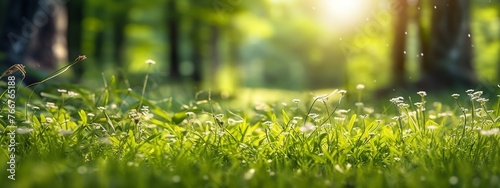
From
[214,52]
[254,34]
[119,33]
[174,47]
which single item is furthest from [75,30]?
[254,34]

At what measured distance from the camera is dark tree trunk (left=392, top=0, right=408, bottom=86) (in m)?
14.6

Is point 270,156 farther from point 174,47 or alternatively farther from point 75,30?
point 174,47

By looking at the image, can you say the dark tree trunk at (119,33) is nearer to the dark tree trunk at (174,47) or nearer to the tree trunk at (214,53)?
the dark tree trunk at (174,47)

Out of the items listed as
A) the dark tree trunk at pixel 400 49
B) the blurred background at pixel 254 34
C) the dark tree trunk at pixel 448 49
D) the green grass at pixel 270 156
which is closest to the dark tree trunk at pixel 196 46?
the blurred background at pixel 254 34

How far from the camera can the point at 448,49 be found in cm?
1358

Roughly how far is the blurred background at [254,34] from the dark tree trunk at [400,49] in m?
0.02

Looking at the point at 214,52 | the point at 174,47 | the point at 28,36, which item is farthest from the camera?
the point at 214,52

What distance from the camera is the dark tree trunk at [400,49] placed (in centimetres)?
1463

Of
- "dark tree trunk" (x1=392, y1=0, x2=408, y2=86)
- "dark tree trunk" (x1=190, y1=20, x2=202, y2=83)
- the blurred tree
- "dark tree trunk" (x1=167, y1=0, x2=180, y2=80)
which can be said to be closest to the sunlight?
"dark tree trunk" (x1=392, y1=0, x2=408, y2=86)

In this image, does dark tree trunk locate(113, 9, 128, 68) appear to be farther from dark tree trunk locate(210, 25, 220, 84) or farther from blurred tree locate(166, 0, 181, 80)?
dark tree trunk locate(210, 25, 220, 84)

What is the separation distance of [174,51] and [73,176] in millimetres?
19783

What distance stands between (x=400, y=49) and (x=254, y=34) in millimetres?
12358

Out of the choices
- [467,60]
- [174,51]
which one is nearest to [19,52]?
[467,60]

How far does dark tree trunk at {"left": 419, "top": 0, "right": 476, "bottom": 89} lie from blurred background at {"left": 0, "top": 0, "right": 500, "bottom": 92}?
2 cm
